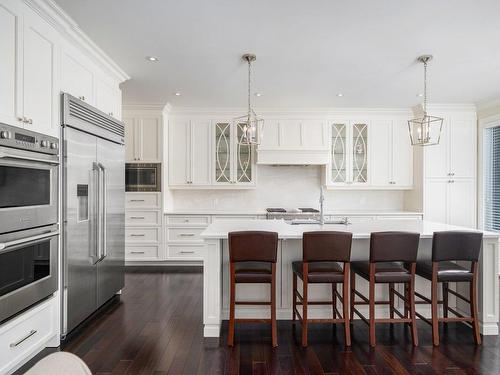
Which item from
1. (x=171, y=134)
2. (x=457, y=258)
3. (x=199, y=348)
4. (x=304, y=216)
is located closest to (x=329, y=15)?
(x=457, y=258)

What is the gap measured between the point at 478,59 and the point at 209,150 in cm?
391

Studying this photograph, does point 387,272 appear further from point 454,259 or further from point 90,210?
point 90,210

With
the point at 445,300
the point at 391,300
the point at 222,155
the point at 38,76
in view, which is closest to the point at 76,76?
the point at 38,76

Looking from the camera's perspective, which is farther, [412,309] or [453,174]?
[453,174]

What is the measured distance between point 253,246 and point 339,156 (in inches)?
139

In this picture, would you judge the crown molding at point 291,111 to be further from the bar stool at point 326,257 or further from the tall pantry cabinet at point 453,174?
the bar stool at point 326,257

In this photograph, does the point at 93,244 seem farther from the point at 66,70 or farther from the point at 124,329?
the point at 66,70

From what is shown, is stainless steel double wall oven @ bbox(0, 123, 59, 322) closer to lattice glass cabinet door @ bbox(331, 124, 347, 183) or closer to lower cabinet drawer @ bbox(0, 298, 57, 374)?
lower cabinet drawer @ bbox(0, 298, 57, 374)

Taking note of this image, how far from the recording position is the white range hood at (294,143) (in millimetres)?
5531

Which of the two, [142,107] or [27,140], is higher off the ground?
[142,107]

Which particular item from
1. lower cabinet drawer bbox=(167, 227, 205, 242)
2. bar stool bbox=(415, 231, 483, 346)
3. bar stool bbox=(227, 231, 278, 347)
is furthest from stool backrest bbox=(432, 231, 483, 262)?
lower cabinet drawer bbox=(167, 227, 205, 242)

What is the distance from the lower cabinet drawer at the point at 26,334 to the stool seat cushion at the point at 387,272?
2.64 meters

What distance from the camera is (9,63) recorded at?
218 centimetres

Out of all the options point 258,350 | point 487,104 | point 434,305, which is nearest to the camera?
point 258,350
